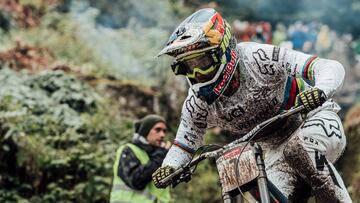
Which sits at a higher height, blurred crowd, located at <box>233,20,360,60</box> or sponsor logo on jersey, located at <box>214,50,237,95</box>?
sponsor logo on jersey, located at <box>214,50,237,95</box>

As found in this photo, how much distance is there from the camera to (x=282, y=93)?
446 cm

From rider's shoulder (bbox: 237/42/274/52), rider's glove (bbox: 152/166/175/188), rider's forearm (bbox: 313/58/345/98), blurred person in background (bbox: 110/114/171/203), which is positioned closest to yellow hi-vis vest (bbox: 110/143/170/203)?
blurred person in background (bbox: 110/114/171/203)

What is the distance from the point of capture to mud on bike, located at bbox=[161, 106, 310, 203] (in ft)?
12.0

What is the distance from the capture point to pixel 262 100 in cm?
438

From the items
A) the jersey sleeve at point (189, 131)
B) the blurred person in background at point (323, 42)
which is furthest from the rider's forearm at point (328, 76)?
the blurred person in background at point (323, 42)

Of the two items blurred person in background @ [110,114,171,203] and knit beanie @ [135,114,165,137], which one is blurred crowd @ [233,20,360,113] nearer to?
knit beanie @ [135,114,165,137]

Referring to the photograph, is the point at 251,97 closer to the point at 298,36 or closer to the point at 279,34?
the point at 298,36

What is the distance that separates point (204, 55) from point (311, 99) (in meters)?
0.79

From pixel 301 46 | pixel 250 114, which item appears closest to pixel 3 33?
pixel 301 46

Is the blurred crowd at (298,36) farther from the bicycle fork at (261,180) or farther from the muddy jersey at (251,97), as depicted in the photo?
the bicycle fork at (261,180)

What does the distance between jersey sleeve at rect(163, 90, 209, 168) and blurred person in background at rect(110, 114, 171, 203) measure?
2.30m

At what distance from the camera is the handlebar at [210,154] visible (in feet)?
12.0

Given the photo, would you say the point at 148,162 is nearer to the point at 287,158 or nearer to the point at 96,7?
the point at 287,158

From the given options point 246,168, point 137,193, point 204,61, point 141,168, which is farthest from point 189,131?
point 137,193
